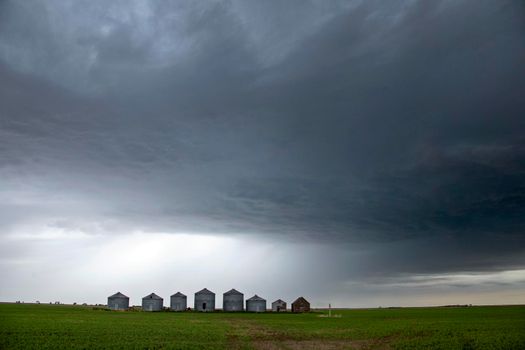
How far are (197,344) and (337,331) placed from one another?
21092 mm

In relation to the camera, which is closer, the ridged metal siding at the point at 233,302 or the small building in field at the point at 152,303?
the small building in field at the point at 152,303

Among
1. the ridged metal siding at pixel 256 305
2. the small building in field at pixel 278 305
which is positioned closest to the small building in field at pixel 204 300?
the ridged metal siding at pixel 256 305

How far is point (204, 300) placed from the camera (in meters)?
120

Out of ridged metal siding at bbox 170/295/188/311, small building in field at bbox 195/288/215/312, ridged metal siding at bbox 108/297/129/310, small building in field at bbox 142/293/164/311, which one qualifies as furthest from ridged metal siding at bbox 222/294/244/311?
ridged metal siding at bbox 108/297/129/310

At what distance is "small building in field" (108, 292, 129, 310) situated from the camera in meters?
123

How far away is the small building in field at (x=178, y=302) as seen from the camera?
399 ft

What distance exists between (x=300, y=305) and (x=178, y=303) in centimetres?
3494

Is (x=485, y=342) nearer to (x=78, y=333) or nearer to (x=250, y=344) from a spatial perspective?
(x=250, y=344)

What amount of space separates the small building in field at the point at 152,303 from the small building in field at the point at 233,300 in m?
17.9

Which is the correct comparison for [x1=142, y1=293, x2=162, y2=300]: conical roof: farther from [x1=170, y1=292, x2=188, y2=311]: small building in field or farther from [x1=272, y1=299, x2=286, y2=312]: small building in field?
[x1=272, y1=299, x2=286, y2=312]: small building in field

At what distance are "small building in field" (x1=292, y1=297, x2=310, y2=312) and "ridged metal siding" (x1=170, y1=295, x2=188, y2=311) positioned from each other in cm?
3149

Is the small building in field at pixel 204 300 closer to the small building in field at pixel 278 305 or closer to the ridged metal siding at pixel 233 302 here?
the ridged metal siding at pixel 233 302

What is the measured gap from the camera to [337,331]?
54.2 metres

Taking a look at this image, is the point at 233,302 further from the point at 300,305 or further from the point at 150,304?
the point at 150,304
